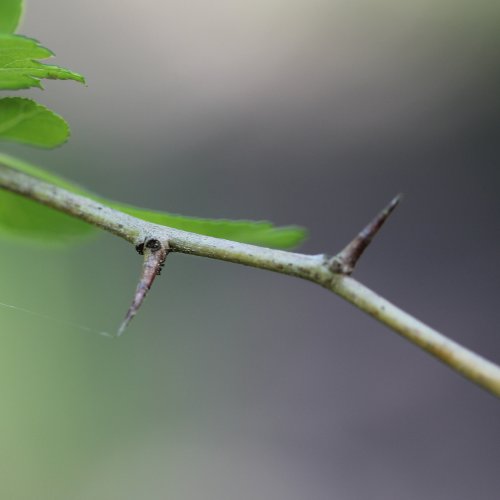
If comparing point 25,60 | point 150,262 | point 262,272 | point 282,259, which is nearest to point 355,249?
point 282,259

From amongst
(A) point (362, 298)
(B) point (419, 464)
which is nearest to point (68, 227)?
(A) point (362, 298)

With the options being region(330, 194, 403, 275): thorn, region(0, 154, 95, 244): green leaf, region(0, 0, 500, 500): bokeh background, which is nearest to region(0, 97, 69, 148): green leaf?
region(0, 154, 95, 244): green leaf

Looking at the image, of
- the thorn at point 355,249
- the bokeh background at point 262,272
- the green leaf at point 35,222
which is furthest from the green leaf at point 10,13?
the bokeh background at point 262,272

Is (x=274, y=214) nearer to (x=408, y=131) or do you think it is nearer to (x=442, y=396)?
(x=408, y=131)

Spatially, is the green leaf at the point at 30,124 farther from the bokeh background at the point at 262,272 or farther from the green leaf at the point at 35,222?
the bokeh background at the point at 262,272

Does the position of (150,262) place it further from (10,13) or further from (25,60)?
(10,13)

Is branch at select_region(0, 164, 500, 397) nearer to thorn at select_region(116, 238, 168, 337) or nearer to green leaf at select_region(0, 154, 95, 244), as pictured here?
thorn at select_region(116, 238, 168, 337)
